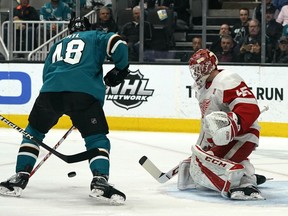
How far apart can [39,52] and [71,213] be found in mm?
5867

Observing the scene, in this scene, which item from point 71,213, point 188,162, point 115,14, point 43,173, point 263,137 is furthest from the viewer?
point 115,14

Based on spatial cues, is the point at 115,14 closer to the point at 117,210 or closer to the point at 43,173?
the point at 43,173

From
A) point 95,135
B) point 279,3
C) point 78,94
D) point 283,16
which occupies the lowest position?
point 95,135

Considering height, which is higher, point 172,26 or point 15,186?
point 172,26

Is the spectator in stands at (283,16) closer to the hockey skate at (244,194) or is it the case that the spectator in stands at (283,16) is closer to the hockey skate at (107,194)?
the hockey skate at (244,194)

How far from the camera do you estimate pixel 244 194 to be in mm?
5312

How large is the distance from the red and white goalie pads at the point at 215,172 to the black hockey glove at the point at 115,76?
577mm

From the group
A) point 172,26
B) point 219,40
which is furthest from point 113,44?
point 172,26

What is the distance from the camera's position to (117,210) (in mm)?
4926

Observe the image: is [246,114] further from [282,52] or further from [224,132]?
[282,52]

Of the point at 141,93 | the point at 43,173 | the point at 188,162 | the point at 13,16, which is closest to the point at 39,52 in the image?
the point at 13,16

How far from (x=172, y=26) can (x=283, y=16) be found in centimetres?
124

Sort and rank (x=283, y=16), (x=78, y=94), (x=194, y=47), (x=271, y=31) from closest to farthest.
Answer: (x=78, y=94), (x=271, y=31), (x=283, y=16), (x=194, y=47)

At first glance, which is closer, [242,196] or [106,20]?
[242,196]
